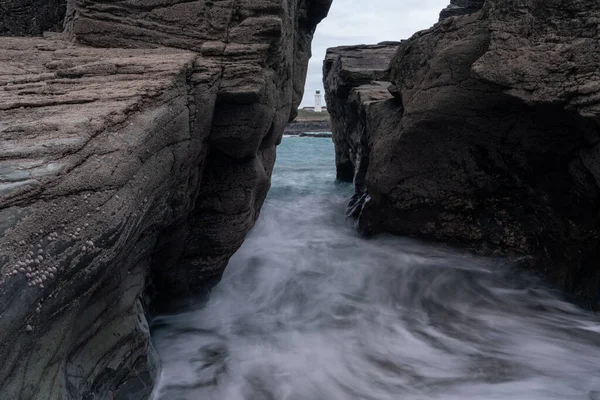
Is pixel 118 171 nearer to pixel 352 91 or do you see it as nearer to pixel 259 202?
pixel 259 202

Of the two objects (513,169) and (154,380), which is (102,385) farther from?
(513,169)

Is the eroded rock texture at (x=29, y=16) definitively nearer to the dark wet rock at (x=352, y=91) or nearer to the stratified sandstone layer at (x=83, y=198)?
the stratified sandstone layer at (x=83, y=198)

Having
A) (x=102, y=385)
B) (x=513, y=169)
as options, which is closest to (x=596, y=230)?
(x=513, y=169)

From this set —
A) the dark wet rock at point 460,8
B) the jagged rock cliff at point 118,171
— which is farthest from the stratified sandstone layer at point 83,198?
the dark wet rock at point 460,8

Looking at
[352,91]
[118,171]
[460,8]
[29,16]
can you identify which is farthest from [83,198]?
[460,8]

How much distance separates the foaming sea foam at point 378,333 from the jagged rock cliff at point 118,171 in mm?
704

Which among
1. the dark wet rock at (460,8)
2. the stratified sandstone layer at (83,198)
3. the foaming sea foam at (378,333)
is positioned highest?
the dark wet rock at (460,8)

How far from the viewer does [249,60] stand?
4246 mm

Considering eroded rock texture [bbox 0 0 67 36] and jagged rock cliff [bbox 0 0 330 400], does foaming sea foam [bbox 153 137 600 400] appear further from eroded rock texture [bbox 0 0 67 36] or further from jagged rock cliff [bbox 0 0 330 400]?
eroded rock texture [bbox 0 0 67 36]

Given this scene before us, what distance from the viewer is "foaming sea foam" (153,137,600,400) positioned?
4172 millimetres

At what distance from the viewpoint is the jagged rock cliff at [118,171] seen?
2219mm

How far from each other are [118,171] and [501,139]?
5.13 meters

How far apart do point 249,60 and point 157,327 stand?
10.4 feet

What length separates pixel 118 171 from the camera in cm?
267
